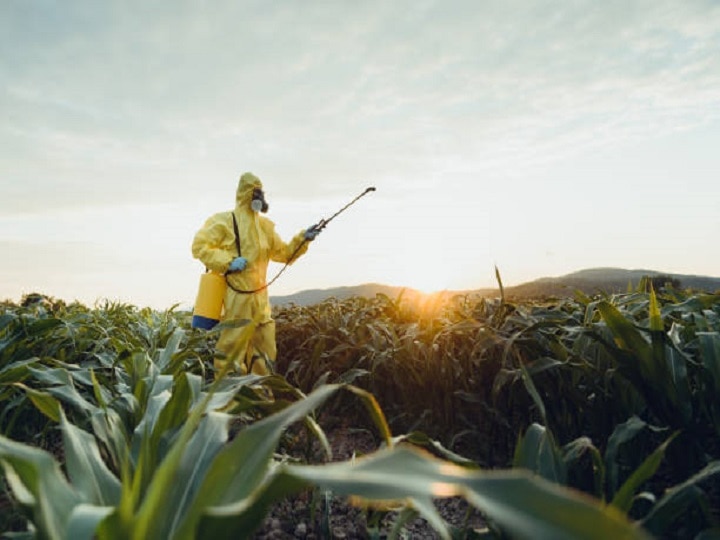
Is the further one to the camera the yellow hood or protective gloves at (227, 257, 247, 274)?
the yellow hood

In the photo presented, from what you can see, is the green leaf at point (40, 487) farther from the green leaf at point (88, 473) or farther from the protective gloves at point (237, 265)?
the protective gloves at point (237, 265)

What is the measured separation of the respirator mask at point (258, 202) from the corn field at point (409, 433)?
2170 millimetres

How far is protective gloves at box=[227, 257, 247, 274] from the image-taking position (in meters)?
5.30

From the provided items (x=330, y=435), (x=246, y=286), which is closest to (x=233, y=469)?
(x=330, y=435)

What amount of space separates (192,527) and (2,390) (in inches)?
73.8

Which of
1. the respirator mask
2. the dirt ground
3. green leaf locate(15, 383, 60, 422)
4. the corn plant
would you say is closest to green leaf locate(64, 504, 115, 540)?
the corn plant

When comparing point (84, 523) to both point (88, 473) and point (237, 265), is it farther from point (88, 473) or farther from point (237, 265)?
point (237, 265)

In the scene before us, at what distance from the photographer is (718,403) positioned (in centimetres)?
155

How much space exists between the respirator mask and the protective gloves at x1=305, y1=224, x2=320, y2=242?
522 millimetres

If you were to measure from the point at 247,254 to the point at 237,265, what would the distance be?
35cm

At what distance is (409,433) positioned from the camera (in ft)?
4.71

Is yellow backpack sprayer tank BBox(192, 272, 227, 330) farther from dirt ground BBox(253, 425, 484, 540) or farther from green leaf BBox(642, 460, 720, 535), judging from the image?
green leaf BBox(642, 460, 720, 535)

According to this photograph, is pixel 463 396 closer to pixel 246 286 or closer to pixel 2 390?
pixel 2 390

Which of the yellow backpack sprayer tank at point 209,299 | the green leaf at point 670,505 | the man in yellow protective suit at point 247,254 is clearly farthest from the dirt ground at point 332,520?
the yellow backpack sprayer tank at point 209,299
